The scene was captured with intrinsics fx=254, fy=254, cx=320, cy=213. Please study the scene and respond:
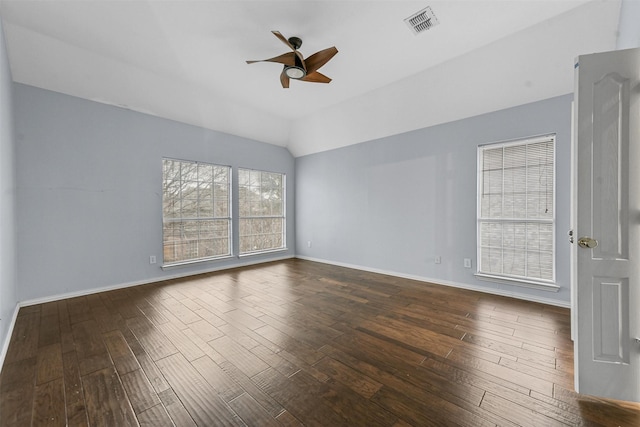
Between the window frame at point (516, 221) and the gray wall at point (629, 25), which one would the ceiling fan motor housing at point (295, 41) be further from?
the window frame at point (516, 221)

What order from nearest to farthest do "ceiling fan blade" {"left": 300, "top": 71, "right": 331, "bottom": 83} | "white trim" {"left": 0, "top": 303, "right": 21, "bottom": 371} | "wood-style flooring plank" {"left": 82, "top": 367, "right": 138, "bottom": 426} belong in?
"wood-style flooring plank" {"left": 82, "top": 367, "right": 138, "bottom": 426}, "white trim" {"left": 0, "top": 303, "right": 21, "bottom": 371}, "ceiling fan blade" {"left": 300, "top": 71, "right": 331, "bottom": 83}

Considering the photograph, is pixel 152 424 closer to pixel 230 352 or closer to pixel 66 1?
pixel 230 352

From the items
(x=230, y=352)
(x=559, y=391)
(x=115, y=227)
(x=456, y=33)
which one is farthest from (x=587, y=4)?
(x=115, y=227)

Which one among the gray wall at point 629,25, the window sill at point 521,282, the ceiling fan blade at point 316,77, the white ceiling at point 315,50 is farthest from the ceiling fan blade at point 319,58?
the window sill at point 521,282

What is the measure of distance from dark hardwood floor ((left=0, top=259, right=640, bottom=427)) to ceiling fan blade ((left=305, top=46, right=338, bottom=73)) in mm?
2791

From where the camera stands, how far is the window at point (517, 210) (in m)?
3.26

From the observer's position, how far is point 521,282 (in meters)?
3.33

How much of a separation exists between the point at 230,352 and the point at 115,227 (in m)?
3.05

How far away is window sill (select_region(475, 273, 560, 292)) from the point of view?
314 centimetres

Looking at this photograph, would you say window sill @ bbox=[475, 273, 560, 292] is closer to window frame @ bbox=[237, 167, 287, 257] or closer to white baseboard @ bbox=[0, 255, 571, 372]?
white baseboard @ bbox=[0, 255, 571, 372]

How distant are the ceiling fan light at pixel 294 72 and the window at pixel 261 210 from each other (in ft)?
9.20

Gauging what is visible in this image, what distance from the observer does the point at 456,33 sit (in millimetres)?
2738

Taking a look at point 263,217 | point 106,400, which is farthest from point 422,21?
point 263,217

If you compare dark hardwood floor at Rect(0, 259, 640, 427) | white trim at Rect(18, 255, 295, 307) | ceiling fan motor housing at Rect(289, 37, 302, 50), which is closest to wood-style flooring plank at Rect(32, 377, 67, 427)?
dark hardwood floor at Rect(0, 259, 640, 427)
